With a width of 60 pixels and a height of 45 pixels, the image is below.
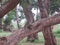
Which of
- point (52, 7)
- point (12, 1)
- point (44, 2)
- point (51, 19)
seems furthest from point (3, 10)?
point (52, 7)

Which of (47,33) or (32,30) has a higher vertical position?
(47,33)

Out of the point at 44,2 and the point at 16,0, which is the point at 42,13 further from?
the point at 16,0

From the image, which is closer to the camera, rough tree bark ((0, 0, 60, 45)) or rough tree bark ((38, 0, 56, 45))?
rough tree bark ((0, 0, 60, 45))

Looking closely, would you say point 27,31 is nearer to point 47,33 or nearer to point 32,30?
point 32,30

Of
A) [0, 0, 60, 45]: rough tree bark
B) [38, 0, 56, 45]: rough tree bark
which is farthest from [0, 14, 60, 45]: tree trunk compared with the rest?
[38, 0, 56, 45]: rough tree bark

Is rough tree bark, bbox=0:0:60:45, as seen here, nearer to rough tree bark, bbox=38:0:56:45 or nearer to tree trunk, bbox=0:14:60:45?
tree trunk, bbox=0:14:60:45

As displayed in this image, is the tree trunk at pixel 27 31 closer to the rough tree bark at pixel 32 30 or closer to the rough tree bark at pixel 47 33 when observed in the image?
the rough tree bark at pixel 32 30

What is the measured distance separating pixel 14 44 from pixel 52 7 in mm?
13018

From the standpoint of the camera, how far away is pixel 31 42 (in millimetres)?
16781

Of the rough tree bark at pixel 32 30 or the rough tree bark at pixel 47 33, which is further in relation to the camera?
the rough tree bark at pixel 47 33

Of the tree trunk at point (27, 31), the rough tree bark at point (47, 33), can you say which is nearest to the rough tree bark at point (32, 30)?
the tree trunk at point (27, 31)

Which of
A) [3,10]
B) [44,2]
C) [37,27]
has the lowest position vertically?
[37,27]

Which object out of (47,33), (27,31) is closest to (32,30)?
(27,31)

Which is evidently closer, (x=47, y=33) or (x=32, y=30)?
(x=32, y=30)
